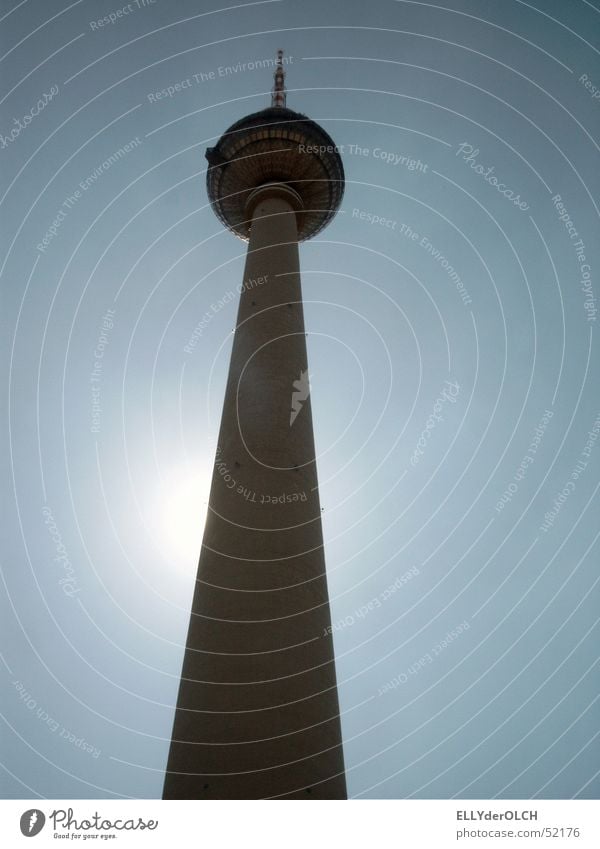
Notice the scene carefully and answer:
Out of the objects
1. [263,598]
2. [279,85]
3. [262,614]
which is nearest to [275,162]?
[279,85]

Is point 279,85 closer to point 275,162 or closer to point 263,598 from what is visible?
point 275,162

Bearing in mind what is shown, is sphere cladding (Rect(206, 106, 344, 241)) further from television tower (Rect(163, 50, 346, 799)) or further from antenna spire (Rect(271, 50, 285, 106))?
television tower (Rect(163, 50, 346, 799))

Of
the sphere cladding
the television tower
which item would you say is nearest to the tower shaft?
the television tower

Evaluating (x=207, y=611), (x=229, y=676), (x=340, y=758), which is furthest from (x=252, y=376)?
(x=340, y=758)

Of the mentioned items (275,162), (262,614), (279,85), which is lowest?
(262,614)

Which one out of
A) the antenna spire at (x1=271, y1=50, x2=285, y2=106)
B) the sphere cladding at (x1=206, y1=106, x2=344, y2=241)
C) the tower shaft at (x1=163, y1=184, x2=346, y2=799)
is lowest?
the tower shaft at (x1=163, y1=184, x2=346, y2=799)

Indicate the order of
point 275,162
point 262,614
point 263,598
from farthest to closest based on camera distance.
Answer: point 275,162, point 263,598, point 262,614
